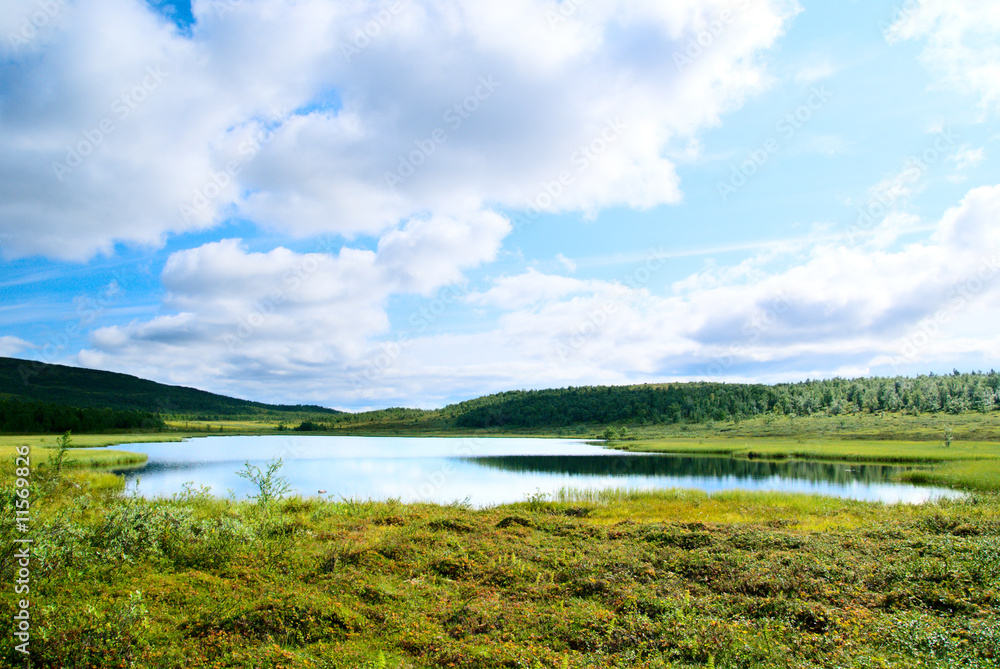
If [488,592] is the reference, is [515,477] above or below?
below

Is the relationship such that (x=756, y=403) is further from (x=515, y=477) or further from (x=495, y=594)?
(x=495, y=594)

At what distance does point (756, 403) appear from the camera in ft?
534

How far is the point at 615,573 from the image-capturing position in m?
13.3

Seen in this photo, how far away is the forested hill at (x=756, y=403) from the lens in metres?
137

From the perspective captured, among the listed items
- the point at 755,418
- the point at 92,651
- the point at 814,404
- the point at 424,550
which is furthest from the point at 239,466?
the point at 814,404

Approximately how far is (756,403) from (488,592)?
558 feet

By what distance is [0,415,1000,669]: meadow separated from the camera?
344 inches

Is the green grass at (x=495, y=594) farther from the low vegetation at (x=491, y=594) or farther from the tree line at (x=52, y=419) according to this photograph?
the tree line at (x=52, y=419)

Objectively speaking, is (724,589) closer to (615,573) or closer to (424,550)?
(615,573)

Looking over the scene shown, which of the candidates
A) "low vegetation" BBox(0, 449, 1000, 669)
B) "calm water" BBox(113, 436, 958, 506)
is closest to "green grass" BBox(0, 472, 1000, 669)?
"low vegetation" BBox(0, 449, 1000, 669)

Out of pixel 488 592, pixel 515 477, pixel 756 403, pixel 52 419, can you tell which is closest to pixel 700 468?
pixel 515 477

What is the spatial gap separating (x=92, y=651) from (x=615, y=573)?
1043 cm

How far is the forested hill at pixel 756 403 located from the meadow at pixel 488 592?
140m

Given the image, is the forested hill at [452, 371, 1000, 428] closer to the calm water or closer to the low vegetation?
the calm water
